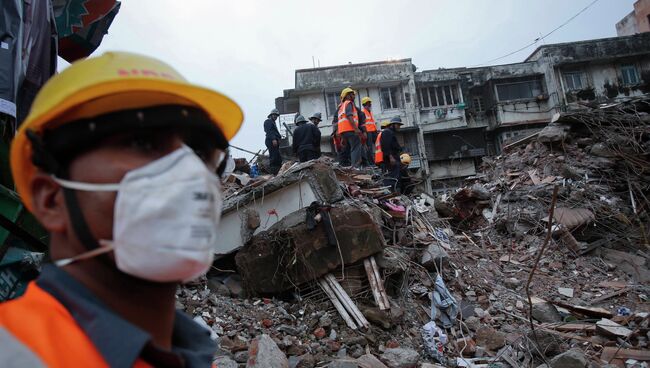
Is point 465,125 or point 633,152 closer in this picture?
point 633,152

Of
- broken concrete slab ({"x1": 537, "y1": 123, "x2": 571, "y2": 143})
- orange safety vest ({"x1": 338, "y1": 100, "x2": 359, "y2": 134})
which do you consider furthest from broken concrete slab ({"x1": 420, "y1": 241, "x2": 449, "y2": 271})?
broken concrete slab ({"x1": 537, "y1": 123, "x2": 571, "y2": 143})

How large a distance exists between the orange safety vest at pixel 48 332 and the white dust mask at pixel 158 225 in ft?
0.40

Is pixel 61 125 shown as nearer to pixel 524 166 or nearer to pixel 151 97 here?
pixel 151 97

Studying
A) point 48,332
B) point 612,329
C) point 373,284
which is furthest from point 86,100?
point 612,329

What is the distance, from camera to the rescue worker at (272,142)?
1073 centimetres

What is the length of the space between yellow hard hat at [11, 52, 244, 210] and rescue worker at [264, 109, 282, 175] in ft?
31.6

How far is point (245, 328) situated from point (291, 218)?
160 cm

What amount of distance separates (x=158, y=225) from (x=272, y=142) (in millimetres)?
9856

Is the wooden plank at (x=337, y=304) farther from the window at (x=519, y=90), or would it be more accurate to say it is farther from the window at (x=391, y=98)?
the window at (x=519, y=90)

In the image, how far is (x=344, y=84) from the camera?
27.2 m

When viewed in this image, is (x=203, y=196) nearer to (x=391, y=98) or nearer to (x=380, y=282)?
(x=380, y=282)

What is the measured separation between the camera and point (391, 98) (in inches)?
1112

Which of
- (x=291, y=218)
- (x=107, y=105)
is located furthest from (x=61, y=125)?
(x=291, y=218)

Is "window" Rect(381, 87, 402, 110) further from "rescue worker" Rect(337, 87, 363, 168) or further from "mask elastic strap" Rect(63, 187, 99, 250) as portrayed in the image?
"mask elastic strap" Rect(63, 187, 99, 250)
